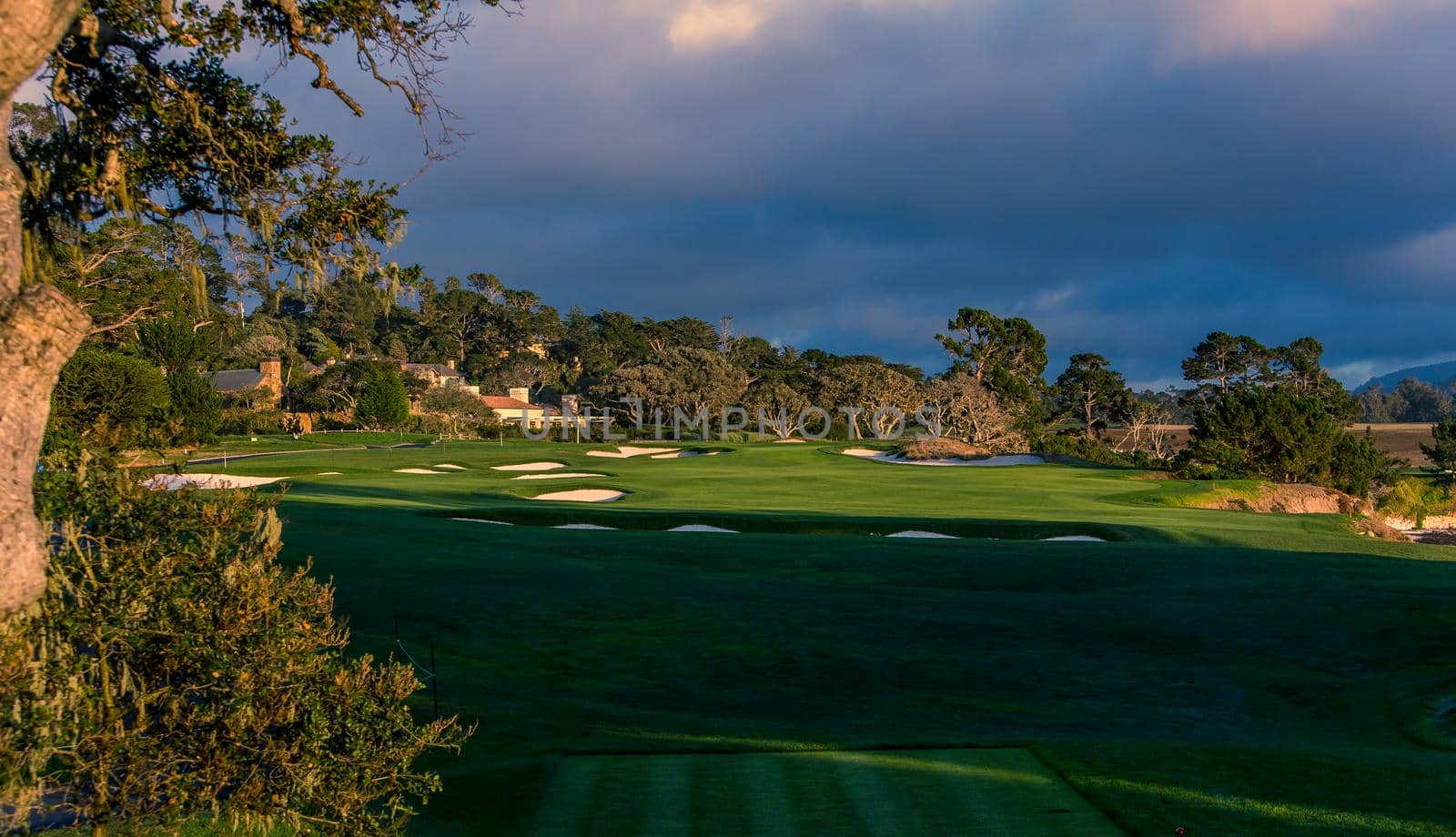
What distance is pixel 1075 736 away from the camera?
10.5 meters

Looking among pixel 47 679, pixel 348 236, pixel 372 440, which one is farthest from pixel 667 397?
pixel 47 679

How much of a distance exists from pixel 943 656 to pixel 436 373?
366 feet

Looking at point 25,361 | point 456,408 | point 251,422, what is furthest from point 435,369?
point 25,361

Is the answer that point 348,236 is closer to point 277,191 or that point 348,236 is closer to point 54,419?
point 277,191

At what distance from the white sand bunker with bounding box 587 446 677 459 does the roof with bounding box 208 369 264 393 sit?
42665 mm

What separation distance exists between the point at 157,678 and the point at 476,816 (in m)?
2.77

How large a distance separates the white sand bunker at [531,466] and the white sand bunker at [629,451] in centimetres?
630

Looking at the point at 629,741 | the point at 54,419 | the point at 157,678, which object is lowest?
the point at 629,741

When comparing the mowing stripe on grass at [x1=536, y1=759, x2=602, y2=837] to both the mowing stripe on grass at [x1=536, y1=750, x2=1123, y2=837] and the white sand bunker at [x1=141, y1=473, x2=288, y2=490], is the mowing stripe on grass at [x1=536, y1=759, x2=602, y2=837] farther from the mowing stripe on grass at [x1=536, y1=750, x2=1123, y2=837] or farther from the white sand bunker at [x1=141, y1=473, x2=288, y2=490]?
the white sand bunker at [x1=141, y1=473, x2=288, y2=490]

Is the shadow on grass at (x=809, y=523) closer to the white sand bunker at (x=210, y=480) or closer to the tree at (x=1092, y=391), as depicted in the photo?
the white sand bunker at (x=210, y=480)

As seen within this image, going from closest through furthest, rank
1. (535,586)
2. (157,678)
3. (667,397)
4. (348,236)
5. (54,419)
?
(157,678)
(54,419)
(348,236)
(535,586)
(667,397)

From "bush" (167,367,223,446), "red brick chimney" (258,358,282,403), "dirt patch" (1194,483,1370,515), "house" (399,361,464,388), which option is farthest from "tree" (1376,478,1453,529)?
"red brick chimney" (258,358,282,403)

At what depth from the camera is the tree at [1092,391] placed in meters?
Result: 92.1

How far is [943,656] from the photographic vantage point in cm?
1379
